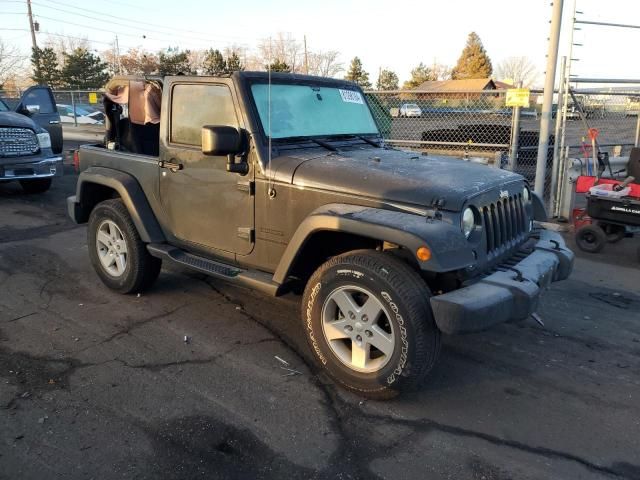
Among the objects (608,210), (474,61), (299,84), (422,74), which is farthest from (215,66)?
(474,61)

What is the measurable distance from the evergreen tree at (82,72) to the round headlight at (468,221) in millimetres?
47835

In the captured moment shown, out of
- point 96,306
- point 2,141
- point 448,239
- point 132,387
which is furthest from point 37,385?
point 2,141

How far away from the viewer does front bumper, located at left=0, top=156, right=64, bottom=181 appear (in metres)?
9.30

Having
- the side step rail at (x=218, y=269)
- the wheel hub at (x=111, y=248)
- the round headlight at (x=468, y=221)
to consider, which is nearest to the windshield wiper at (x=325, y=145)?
the side step rail at (x=218, y=269)

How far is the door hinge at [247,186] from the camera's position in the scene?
13.3ft

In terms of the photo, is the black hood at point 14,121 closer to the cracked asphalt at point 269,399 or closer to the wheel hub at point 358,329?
the cracked asphalt at point 269,399

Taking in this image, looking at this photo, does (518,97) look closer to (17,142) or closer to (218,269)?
(218,269)

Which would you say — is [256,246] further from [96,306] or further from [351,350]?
[96,306]

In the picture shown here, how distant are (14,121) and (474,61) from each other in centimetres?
7906

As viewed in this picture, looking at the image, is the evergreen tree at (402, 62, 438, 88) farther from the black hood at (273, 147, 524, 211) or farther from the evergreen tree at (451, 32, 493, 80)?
the black hood at (273, 147, 524, 211)

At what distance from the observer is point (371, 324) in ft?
11.2

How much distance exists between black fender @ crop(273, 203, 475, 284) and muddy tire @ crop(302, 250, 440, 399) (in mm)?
201

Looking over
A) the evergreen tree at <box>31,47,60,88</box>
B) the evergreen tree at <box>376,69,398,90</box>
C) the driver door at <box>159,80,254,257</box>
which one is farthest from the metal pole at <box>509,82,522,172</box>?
the evergreen tree at <box>31,47,60,88</box>

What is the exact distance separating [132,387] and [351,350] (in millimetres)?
1444
